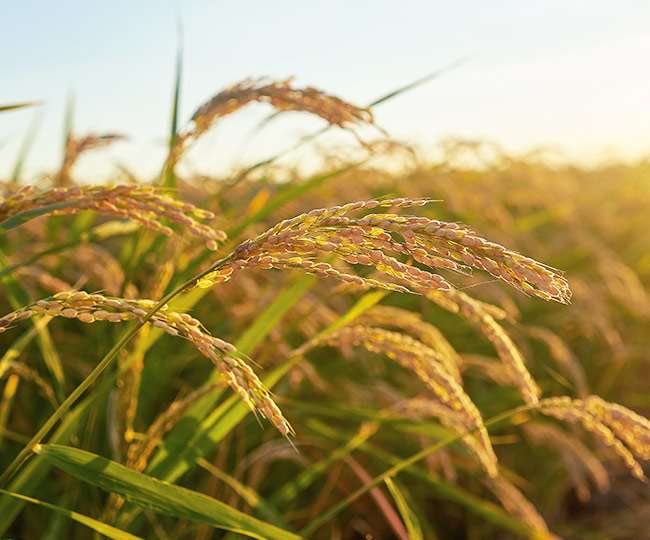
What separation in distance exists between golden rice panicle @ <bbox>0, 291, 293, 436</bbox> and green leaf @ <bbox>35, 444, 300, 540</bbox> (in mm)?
301

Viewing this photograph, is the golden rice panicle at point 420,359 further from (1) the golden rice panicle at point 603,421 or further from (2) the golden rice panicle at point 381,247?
(2) the golden rice panicle at point 381,247

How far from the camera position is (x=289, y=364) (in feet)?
6.00

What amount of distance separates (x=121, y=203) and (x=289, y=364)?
61 centimetres

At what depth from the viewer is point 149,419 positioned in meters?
2.40

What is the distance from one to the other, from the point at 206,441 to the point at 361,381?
5.33ft

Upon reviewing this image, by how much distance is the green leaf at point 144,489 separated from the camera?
1281 mm

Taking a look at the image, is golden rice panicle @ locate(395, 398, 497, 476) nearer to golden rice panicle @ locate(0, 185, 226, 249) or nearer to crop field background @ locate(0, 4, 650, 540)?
crop field background @ locate(0, 4, 650, 540)

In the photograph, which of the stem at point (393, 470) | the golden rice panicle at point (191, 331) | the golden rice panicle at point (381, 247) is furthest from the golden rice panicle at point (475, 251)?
the stem at point (393, 470)

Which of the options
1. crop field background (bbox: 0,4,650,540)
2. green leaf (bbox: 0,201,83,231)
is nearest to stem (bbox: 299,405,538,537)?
crop field background (bbox: 0,4,650,540)

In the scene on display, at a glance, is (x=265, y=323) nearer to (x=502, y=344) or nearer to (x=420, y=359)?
(x=420, y=359)

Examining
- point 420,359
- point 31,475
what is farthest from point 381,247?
point 31,475

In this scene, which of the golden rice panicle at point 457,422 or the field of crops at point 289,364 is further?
the golden rice panicle at point 457,422

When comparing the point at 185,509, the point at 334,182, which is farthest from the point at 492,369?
the point at 334,182

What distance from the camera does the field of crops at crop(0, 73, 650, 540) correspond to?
1.02m
